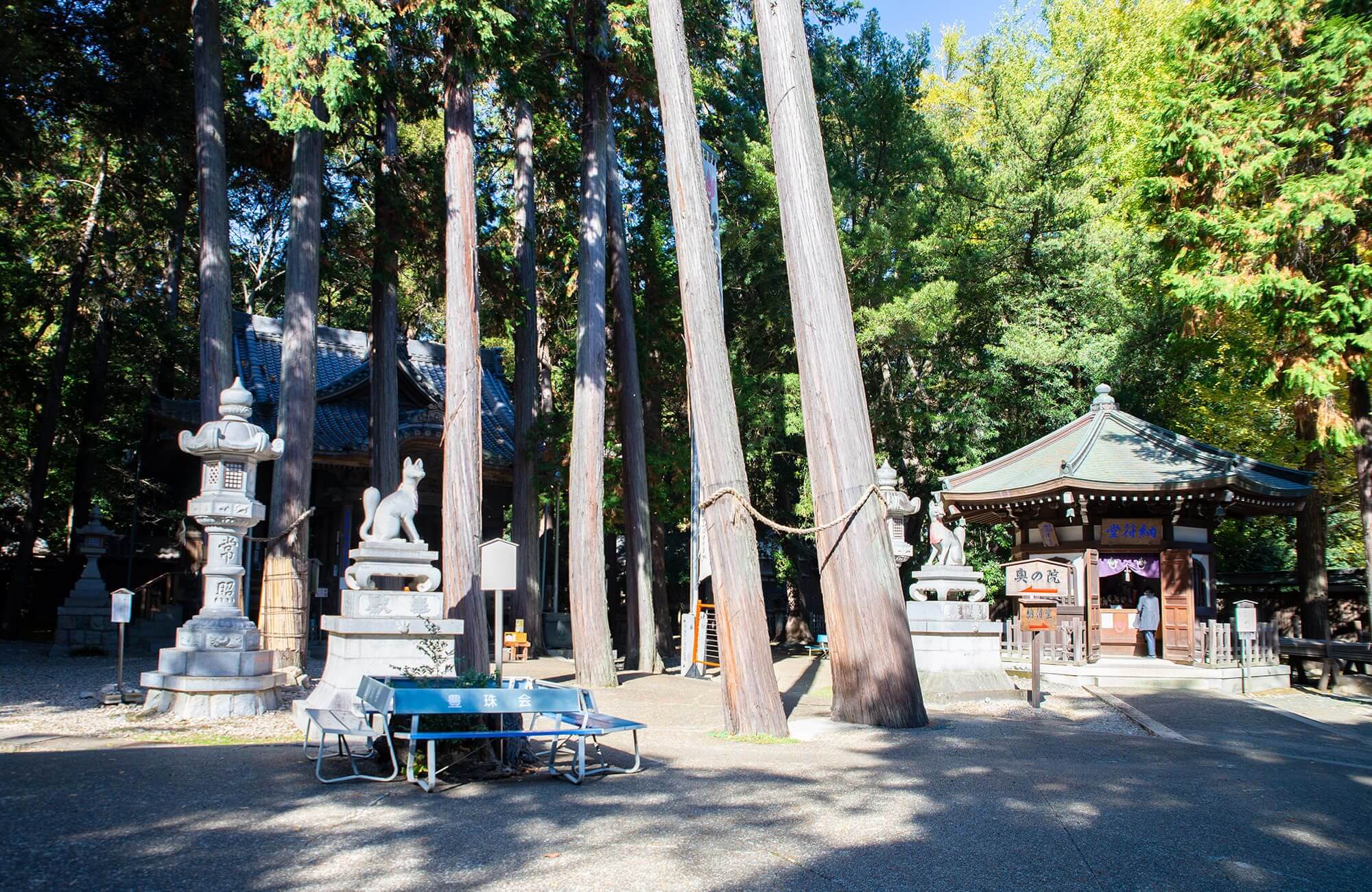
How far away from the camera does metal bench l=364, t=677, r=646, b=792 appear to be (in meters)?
5.84

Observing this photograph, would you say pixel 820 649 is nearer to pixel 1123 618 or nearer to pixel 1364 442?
pixel 1123 618

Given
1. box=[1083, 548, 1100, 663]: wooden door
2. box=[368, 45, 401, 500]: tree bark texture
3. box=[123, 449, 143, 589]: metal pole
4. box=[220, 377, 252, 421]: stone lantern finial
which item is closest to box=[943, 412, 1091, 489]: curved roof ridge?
box=[1083, 548, 1100, 663]: wooden door

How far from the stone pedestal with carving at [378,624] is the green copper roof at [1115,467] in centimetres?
1177

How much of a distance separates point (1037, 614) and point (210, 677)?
433 inches

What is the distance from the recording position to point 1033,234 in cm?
2177

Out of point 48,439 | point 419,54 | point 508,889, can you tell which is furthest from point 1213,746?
point 48,439

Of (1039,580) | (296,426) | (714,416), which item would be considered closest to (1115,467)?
(1039,580)

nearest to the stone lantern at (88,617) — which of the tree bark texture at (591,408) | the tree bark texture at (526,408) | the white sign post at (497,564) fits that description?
the tree bark texture at (526,408)

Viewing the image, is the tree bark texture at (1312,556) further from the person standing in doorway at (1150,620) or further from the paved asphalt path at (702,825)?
the paved asphalt path at (702,825)

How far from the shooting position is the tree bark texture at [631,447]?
1623cm

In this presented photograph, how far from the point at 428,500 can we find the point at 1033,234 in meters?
15.4

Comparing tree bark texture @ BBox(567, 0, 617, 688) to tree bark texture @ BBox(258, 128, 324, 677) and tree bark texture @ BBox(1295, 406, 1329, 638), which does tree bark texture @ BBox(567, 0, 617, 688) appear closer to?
tree bark texture @ BBox(258, 128, 324, 677)

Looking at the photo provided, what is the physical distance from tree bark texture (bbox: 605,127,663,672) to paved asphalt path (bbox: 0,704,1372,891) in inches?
352

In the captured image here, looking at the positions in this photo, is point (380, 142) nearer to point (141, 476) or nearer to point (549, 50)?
point (549, 50)
